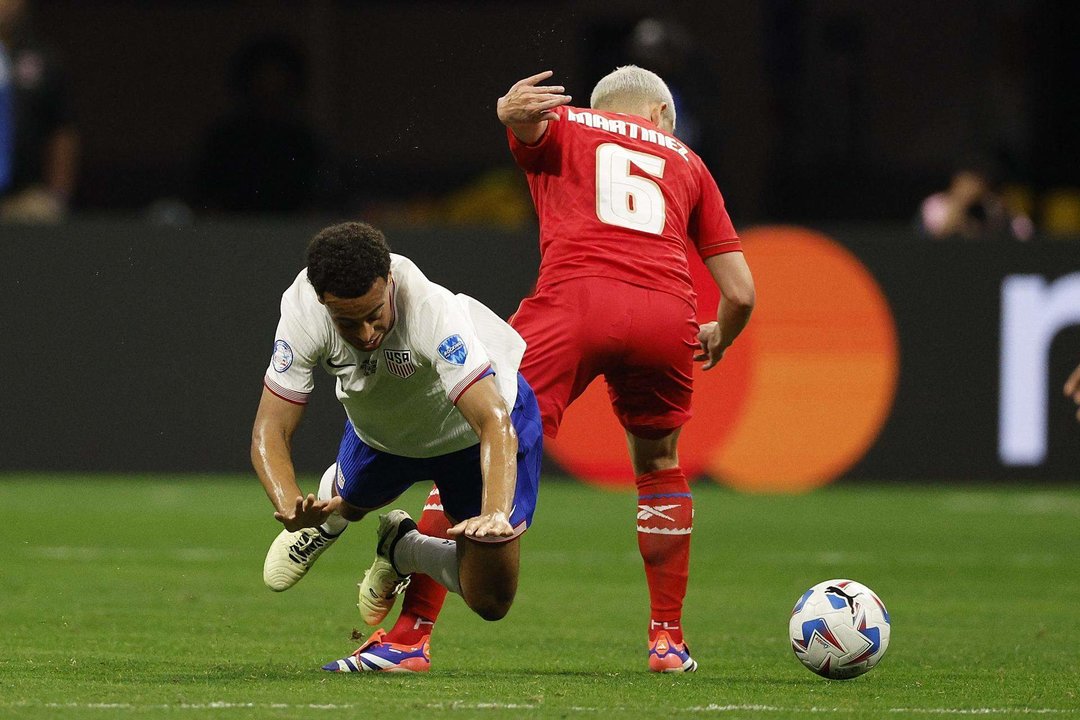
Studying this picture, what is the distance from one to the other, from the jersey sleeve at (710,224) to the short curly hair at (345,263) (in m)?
1.64

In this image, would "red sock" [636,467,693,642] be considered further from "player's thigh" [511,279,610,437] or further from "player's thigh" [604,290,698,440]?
"player's thigh" [511,279,610,437]

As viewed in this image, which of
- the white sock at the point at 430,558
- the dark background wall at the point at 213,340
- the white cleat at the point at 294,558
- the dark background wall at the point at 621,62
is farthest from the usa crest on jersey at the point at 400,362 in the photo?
the dark background wall at the point at 621,62

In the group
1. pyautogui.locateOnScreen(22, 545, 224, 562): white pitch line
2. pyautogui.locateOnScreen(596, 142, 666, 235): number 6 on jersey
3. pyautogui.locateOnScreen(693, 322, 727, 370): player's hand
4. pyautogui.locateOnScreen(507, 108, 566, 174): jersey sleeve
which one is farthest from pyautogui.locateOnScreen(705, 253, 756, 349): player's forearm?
pyautogui.locateOnScreen(22, 545, 224, 562): white pitch line

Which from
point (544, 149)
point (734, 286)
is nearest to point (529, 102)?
point (544, 149)

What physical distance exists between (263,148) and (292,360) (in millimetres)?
8289

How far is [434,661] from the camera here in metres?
6.37

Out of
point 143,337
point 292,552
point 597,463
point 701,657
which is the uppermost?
point 292,552

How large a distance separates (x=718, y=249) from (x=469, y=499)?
1.30 meters

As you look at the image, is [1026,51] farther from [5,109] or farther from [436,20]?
[5,109]

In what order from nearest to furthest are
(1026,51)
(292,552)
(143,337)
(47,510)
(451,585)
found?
(451,585) → (292,552) → (47,510) → (143,337) → (1026,51)

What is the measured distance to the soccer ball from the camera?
5996 millimetres

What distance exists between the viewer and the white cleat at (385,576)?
20.3 feet

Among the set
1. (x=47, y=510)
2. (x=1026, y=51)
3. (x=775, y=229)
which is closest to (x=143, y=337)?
(x=47, y=510)

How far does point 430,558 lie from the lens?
5.98m
